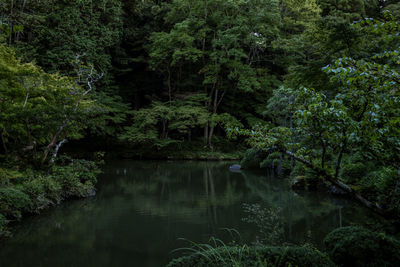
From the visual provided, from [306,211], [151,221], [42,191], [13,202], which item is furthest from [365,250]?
[42,191]

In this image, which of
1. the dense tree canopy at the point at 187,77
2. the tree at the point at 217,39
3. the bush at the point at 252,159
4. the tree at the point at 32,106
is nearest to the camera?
the dense tree canopy at the point at 187,77

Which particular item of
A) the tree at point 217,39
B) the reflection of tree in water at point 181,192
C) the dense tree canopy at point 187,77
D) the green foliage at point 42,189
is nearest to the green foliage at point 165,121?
the dense tree canopy at point 187,77

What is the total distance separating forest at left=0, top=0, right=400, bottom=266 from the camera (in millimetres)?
2699

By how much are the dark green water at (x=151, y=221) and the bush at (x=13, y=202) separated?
0.28 meters

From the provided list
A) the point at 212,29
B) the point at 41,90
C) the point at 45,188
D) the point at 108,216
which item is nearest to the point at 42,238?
the point at 108,216

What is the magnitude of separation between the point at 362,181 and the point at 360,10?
1845 centimetres

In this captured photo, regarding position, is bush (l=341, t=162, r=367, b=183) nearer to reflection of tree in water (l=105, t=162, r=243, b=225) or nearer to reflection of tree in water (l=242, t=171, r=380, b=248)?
reflection of tree in water (l=242, t=171, r=380, b=248)

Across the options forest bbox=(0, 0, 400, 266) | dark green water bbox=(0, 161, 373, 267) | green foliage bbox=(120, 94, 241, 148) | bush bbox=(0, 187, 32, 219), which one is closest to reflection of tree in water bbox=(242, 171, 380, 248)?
dark green water bbox=(0, 161, 373, 267)

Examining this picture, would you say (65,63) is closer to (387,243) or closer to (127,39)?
(127,39)

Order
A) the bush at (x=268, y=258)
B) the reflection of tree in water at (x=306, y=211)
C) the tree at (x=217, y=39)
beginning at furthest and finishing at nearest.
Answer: the tree at (x=217, y=39) → the reflection of tree in water at (x=306, y=211) → the bush at (x=268, y=258)

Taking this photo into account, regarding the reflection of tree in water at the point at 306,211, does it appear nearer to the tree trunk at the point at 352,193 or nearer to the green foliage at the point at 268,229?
the green foliage at the point at 268,229

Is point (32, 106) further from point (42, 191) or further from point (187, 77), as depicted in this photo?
point (187, 77)

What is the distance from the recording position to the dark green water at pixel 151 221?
4641 millimetres

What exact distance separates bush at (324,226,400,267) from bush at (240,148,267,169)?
10509 millimetres
